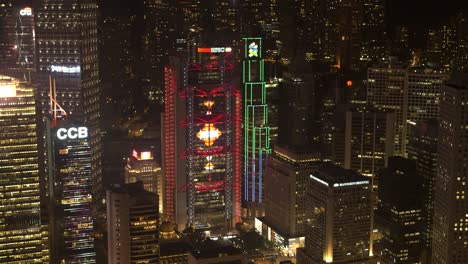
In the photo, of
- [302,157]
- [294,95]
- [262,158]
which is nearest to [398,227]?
[302,157]

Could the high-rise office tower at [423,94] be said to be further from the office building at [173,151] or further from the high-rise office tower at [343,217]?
the office building at [173,151]

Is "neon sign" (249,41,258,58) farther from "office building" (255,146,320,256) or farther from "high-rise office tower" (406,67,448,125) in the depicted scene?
"high-rise office tower" (406,67,448,125)

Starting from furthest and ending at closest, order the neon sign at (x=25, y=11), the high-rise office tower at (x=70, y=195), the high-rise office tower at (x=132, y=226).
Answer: the neon sign at (x=25, y=11) < the high-rise office tower at (x=70, y=195) < the high-rise office tower at (x=132, y=226)

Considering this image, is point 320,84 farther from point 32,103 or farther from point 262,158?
point 32,103

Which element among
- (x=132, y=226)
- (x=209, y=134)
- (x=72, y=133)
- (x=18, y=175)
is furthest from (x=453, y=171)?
(x=18, y=175)

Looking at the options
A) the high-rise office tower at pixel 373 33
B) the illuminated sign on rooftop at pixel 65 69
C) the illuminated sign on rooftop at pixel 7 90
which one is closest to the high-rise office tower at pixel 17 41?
the illuminated sign on rooftop at pixel 65 69

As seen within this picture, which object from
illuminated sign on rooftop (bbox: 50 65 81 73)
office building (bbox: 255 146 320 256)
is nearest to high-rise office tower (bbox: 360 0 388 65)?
office building (bbox: 255 146 320 256)

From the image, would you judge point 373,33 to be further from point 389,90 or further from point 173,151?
point 173,151
